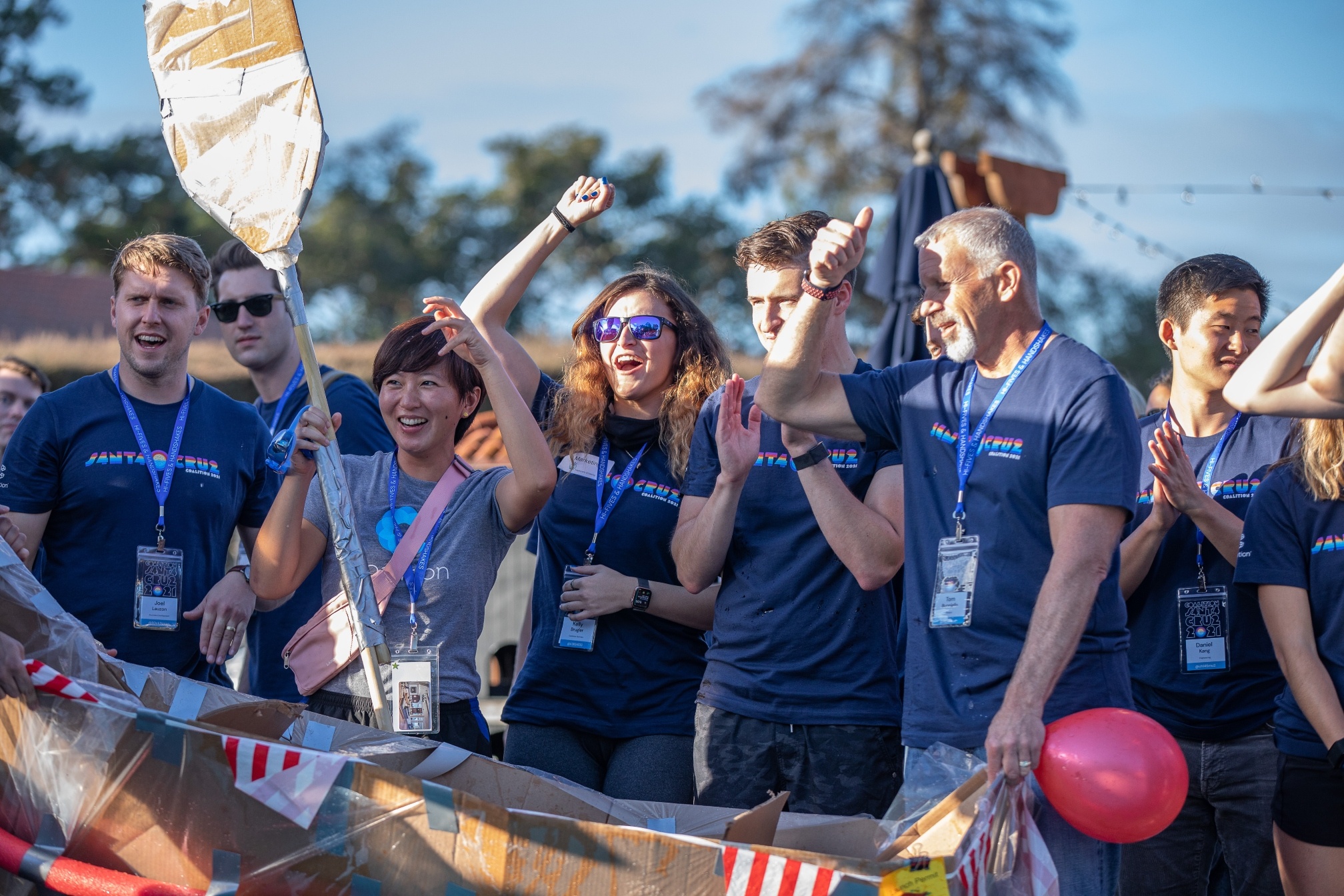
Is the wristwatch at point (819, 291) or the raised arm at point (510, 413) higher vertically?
the wristwatch at point (819, 291)

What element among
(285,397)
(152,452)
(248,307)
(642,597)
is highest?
(248,307)

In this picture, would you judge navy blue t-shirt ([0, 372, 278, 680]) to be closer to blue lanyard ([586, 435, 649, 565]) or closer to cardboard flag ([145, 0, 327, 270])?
cardboard flag ([145, 0, 327, 270])

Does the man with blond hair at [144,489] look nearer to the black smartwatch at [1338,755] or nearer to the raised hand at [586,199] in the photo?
the raised hand at [586,199]

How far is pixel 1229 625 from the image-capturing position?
347 cm

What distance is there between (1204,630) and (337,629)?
A: 94.4 inches

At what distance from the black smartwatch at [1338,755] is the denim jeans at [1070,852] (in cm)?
66

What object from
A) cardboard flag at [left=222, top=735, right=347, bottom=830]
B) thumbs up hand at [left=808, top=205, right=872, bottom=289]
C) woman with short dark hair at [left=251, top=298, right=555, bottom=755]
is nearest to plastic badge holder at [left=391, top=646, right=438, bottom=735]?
woman with short dark hair at [left=251, top=298, right=555, bottom=755]

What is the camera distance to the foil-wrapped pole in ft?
10.0

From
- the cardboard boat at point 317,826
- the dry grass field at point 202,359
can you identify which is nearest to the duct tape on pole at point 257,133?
the cardboard boat at point 317,826

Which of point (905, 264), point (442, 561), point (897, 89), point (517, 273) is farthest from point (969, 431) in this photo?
point (897, 89)

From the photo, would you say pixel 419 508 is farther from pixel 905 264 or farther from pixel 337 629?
pixel 905 264

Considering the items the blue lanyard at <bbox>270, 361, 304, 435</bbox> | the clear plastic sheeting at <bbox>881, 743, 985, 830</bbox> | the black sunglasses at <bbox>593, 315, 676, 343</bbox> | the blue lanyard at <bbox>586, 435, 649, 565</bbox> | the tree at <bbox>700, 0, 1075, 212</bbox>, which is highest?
the tree at <bbox>700, 0, 1075, 212</bbox>

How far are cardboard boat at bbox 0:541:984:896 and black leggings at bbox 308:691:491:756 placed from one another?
20.2 inches

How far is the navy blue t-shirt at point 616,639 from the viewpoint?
339 cm
